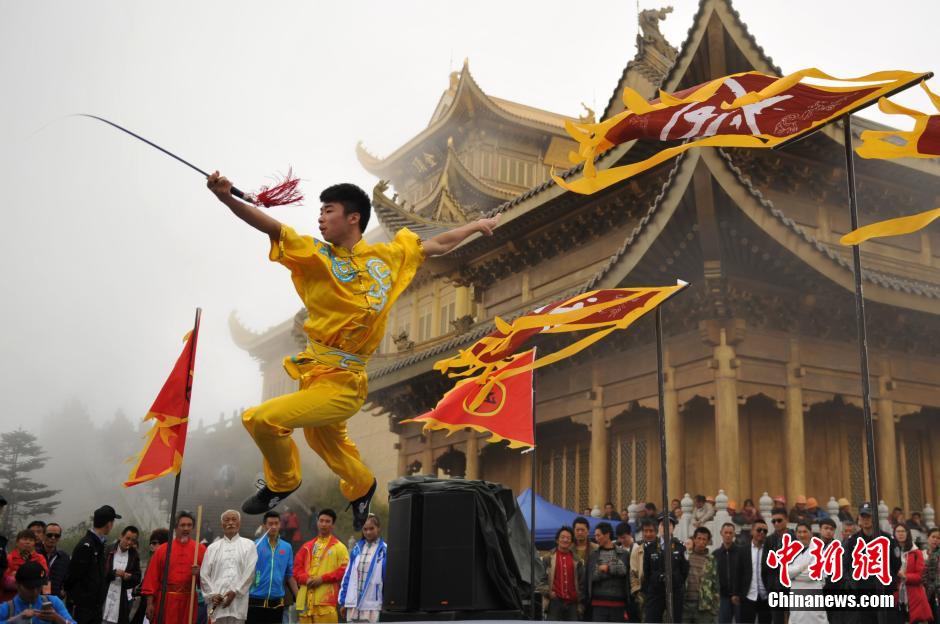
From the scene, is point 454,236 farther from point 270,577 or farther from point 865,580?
point 865,580

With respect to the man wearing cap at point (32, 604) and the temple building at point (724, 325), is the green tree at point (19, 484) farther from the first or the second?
the man wearing cap at point (32, 604)

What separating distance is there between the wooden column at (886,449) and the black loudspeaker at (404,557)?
9.05 metres

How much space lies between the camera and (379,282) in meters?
5.36

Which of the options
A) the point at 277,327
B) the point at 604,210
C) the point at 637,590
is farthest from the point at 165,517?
the point at 637,590

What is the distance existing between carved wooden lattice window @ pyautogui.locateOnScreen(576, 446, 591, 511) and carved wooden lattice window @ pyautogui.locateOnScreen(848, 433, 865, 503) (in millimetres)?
3853

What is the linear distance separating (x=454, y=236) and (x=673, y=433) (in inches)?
340

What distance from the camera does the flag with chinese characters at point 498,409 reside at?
8.71m

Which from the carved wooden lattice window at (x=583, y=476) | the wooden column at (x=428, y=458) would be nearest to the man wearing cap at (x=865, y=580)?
the carved wooden lattice window at (x=583, y=476)

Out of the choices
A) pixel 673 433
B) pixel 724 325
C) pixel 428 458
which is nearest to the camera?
pixel 724 325

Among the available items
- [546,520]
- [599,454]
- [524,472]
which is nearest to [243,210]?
[546,520]

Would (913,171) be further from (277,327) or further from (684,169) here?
(277,327)

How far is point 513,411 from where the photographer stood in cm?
880

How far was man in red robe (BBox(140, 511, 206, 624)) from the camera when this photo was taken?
→ 845 centimetres

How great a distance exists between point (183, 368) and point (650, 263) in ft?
23.3
